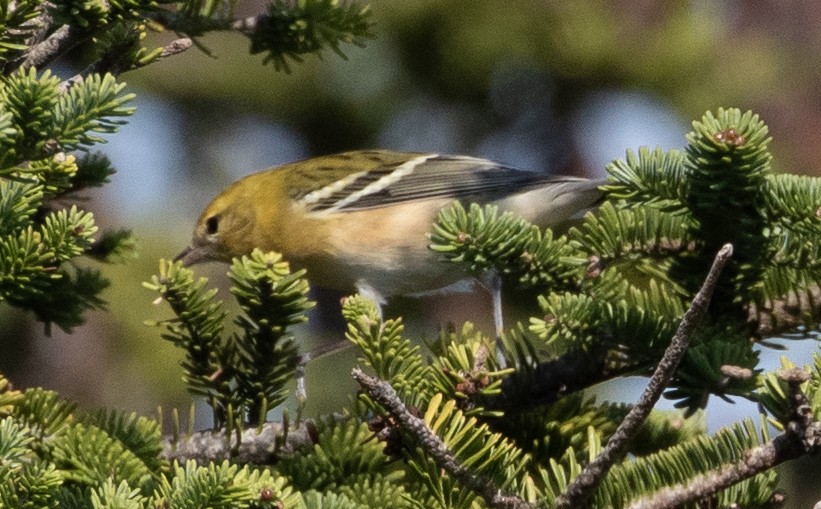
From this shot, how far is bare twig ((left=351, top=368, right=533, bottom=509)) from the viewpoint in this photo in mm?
2000

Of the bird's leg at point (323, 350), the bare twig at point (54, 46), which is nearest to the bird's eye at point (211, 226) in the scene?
the bird's leg at point (323, 350)

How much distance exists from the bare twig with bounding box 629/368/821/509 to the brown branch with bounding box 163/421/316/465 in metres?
0.81

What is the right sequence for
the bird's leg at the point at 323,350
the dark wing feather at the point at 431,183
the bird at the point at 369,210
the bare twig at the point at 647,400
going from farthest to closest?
the dark wing feather at the point at 431,183 → the bird at the point at 369,210 → the bird's leg at the point at 323,350 → the bare twig at the point at 647,400

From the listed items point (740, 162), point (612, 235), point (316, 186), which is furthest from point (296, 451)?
point (316, 186)

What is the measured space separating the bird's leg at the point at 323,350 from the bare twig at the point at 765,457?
717mm

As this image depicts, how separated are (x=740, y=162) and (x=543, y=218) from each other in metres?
2.25

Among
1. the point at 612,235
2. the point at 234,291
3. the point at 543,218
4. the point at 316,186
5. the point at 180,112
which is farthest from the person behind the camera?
the point at 180,112

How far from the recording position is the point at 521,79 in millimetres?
6277

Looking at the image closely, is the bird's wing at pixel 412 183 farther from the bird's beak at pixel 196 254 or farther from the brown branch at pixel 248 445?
the brown branch at pixel 248 445

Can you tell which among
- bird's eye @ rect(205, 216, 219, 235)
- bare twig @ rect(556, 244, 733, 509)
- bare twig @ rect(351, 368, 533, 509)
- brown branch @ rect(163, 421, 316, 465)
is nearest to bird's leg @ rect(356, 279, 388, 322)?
bird's eye @ rect(205, 216, 219, 235)

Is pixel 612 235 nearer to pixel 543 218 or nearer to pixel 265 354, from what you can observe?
pixel 265 354

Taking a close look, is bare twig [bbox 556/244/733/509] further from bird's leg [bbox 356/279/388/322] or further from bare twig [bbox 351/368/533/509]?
bird's leg [bbox 356/279/388/322]

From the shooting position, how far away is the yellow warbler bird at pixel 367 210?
15.4 feet

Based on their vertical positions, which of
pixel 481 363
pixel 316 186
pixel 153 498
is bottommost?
pixel 153 498
